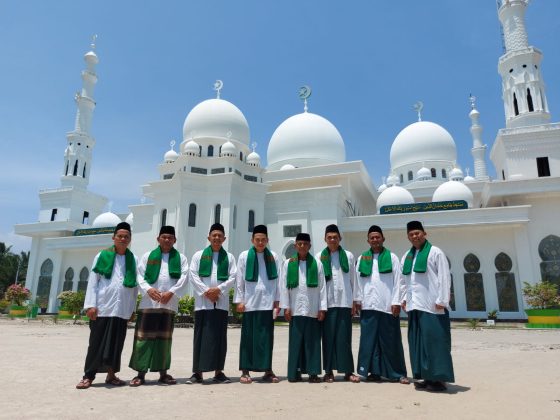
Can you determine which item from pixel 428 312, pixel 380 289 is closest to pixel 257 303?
pixel 380 289

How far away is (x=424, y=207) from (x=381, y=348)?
16.7m

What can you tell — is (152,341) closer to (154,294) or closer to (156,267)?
(154,294)

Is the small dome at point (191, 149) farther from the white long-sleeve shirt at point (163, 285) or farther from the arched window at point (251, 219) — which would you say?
the white long-sleeve shirt at point (163, 285)

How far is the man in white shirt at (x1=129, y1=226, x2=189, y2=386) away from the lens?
4.30 metres

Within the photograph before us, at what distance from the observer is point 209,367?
4395 millimetres

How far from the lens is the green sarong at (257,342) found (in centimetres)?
453

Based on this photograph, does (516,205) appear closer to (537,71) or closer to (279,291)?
(537,71)

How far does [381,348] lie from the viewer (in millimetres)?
4566

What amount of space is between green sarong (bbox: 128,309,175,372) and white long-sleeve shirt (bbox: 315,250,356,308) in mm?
1914

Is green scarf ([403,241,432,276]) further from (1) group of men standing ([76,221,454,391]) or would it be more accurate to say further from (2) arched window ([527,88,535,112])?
(2) arched window ([527,88,535,112])

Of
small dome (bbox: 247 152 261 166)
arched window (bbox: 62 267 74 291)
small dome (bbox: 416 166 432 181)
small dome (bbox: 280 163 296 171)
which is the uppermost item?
small dome (bbox: 416 166 432 181)

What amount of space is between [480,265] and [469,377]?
16.3 m

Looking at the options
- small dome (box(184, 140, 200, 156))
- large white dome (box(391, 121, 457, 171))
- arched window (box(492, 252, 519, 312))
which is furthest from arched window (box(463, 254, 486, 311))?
small dome (box(184, 140, 200, 156))

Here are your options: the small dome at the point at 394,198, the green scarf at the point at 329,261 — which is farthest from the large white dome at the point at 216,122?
the green scarf at the point at 329,261
